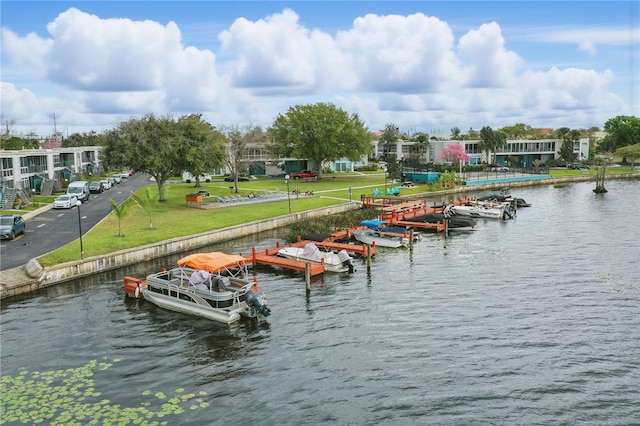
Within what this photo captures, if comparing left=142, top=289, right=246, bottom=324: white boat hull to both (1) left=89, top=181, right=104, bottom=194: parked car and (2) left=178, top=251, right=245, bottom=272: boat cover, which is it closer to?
(2) left=178, top=251, right=245, bottom=272: boat cover

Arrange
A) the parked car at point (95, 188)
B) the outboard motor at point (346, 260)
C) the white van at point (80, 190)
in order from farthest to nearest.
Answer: the parked car at point (95, 188) < the white van at point (80, 190) < the outboard motor at point (346, 260)

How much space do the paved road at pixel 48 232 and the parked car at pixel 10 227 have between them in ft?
1.46

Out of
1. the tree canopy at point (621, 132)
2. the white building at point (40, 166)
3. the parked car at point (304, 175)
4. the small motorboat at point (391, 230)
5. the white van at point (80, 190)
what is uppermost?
the tree canopy at point (621, 132)

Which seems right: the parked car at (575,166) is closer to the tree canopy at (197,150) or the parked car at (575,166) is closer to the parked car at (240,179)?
the parked car at (240,179)

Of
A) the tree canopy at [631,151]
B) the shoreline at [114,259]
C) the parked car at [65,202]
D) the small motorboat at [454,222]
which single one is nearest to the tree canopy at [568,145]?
the tree canopy at [631,151]

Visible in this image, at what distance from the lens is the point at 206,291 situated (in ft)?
92.7

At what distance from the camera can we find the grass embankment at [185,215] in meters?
40.3

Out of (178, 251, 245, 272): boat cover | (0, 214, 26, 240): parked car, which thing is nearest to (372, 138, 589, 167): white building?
(0, 214, 26, 240): parked car

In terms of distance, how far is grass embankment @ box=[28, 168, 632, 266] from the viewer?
40281mm

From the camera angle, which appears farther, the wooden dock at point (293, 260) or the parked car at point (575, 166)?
the parked car at point (575, 166)

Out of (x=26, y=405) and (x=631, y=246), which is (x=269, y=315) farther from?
(x=631, y=246)

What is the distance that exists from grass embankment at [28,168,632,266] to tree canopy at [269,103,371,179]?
6325 mm

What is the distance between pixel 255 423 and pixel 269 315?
A: 33.8 ft

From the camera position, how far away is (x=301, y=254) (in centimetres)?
3931
